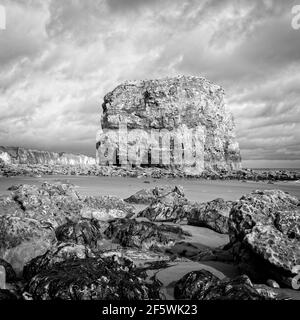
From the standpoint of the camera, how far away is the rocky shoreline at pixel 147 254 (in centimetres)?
400

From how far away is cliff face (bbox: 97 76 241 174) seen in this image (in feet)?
199

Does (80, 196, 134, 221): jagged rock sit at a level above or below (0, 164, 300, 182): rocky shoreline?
below

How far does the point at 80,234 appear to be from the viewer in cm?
711

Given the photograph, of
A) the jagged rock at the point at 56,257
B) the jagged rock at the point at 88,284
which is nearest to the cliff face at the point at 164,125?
the jagged rock at the point at 56,257

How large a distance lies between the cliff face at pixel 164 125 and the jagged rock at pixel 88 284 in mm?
54473

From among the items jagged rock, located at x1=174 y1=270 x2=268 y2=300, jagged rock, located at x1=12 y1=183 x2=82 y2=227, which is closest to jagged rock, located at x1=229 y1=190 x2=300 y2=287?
jagged rock, located at x1=174 y1=270 x2=268 y2=300

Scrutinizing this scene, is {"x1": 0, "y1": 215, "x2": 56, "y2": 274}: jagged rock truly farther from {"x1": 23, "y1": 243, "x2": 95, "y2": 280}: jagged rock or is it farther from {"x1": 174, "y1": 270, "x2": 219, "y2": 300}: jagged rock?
{"x1": 174, "y1": 270, "x2": 219, "y2": 300}: jagged rock

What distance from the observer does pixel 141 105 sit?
64.0 m

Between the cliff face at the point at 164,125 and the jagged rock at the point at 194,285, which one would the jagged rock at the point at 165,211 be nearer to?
the jagged rock at the point at 194,285

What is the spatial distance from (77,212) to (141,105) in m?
55.6

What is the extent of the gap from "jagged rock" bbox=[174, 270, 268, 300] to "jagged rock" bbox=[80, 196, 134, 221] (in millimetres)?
5923
